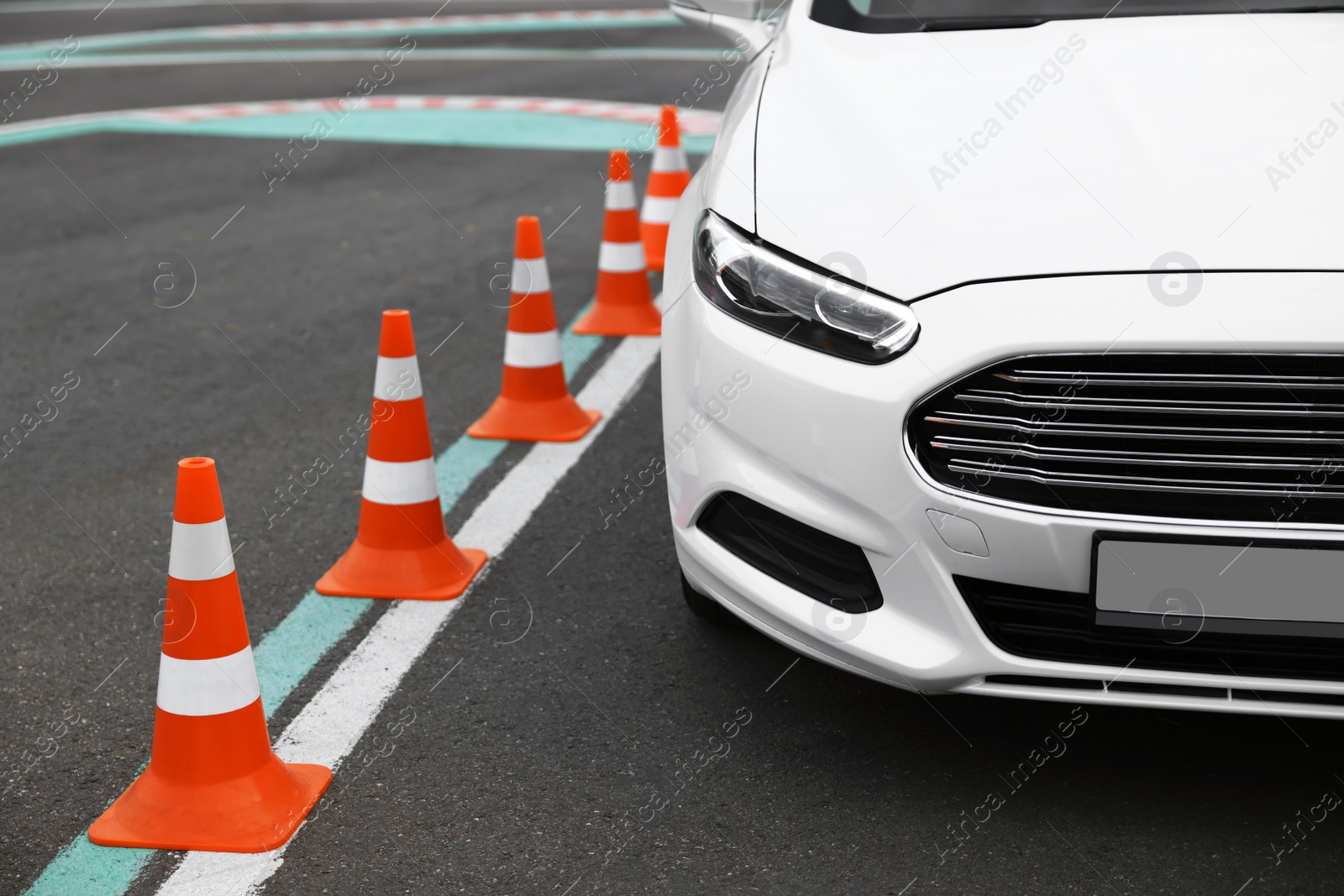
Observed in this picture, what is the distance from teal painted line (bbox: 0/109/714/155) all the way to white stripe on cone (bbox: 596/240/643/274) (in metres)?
4.34

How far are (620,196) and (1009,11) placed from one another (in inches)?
110

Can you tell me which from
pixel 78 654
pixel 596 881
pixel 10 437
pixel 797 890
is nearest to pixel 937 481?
pixel 797 890

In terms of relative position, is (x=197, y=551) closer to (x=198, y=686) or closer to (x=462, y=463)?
(x=198, y=686)

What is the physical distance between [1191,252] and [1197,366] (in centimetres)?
23

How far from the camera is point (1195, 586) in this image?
2410mm

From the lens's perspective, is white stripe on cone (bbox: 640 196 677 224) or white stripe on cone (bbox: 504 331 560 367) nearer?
white stripe on cone (bbox: 504 331 560 367)

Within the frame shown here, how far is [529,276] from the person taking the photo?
15.6 ft

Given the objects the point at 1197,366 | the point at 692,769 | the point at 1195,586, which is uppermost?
the point at 1197,366

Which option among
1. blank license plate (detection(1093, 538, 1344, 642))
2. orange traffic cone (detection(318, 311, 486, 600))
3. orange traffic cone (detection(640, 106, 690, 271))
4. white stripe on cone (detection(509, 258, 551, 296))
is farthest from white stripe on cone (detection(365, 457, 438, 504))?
orange traffic cone (detection(640, 106, 690, 271))

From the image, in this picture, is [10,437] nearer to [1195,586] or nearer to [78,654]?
[78,654]

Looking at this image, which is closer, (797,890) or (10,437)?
(797,890)

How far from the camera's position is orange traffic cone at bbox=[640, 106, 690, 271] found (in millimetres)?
7316

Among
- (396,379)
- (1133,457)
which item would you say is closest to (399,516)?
(396,379)

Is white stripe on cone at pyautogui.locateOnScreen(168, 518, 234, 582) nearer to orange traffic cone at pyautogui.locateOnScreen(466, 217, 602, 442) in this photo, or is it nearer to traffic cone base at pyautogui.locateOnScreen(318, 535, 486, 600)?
traffic cone base at pyautogui.locateOnScreen(318, 535, 486, 600)
